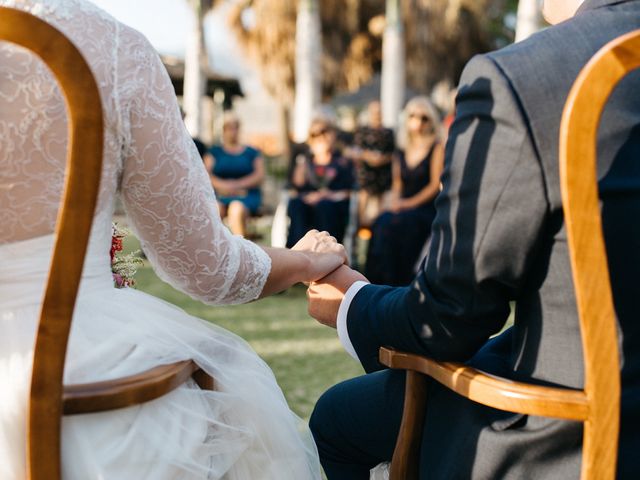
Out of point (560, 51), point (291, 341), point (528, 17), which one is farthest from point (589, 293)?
point (528, 17)

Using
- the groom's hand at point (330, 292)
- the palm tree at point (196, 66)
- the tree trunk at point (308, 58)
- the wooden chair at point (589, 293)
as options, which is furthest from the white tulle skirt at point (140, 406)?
the tree trunk at point (308, 58)

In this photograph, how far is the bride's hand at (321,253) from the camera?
1.79m

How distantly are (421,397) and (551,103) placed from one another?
0.61 meters

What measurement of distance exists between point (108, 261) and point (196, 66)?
39.5 feet

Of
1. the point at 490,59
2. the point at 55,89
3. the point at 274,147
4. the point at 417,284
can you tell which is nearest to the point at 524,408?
the point at 417,284

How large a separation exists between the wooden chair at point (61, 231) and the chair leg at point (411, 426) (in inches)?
24.1

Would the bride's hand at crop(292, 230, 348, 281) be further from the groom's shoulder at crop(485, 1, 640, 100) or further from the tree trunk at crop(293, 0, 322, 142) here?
the tree trunk at crop(293, 0, 322, 142)

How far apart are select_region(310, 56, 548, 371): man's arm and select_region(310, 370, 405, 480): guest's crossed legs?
241mm

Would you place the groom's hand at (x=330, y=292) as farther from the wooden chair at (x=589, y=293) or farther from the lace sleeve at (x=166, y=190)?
the wooden chair at (x=589, y=293)

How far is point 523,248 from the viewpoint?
1306 millimetres

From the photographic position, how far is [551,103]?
128cm

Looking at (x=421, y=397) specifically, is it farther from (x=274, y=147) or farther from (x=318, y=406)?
(x=274, y=147)

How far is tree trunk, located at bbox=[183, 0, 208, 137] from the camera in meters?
12.9

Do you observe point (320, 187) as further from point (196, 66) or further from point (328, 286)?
point (328, 286)
